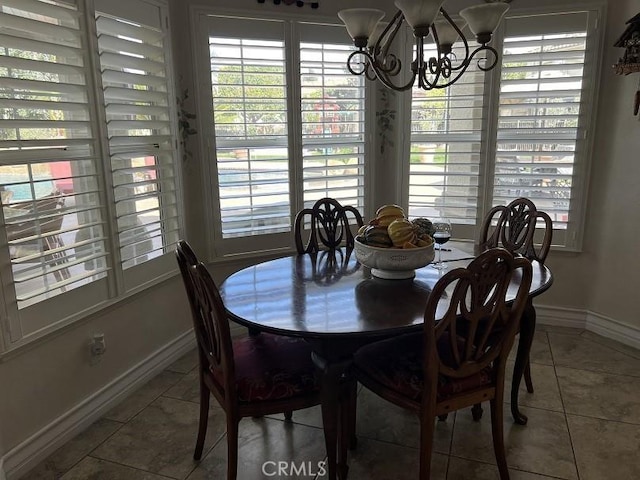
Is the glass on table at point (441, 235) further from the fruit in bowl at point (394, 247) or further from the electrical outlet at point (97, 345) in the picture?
the electrical outlet at point (97, 345)

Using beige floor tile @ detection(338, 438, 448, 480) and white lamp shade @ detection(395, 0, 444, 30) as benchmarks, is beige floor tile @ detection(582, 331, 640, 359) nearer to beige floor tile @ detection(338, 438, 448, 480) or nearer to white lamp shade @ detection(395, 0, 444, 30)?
beige floor tile @ detection(338, 438, 448, 480)

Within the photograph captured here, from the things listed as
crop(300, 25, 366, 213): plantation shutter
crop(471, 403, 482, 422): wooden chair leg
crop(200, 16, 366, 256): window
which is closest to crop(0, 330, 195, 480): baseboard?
crop(200, 16, 366, 256): window

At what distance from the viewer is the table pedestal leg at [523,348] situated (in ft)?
7.26

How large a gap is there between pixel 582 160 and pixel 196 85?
2528 mm

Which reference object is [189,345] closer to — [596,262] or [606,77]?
[596,262]

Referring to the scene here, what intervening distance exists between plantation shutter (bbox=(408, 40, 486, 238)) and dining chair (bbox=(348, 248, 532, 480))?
5.27ft

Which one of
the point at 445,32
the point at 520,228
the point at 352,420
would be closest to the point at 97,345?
the point at 352,420

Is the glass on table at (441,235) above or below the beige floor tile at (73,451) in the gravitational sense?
above

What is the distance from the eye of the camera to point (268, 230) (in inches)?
132

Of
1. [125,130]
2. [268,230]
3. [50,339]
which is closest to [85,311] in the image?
[50,339]

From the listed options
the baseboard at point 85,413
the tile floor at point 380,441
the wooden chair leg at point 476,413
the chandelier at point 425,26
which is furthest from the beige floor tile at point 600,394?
the baseboard at point 85,413

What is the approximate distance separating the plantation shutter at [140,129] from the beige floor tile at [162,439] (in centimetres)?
78

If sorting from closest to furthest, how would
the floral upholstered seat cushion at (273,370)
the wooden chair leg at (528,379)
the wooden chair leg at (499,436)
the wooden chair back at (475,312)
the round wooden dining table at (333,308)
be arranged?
the wooden chair back at (475,312) < the round wooden dining table at (333,308) < the floral upholstered seat cushion at (273,370) < the wooden chair leg at (499,436) < the wooden chair leg at (528,379)

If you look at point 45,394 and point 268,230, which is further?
point 268,230
